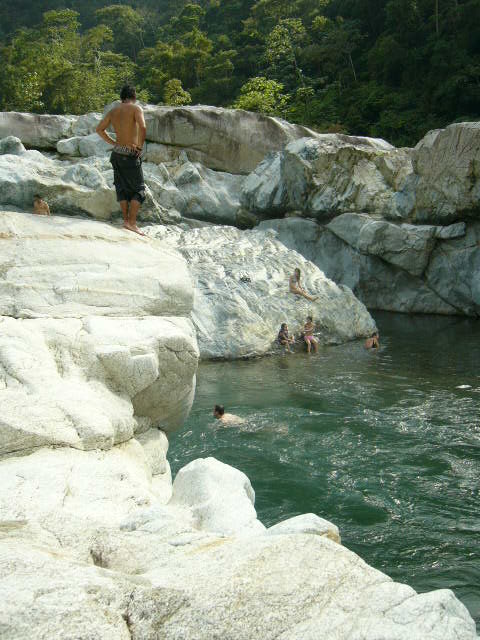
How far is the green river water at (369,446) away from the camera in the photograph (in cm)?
655

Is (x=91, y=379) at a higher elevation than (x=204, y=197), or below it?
higher

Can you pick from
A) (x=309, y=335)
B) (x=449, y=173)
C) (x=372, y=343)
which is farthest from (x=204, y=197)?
(x=372, y=343)

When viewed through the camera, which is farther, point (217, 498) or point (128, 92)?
point (128, 92)

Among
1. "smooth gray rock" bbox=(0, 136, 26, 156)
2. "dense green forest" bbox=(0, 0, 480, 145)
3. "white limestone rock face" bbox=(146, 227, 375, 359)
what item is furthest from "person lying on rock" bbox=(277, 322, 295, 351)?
"dense green forest" bbox=(0, 0, 480, 145)

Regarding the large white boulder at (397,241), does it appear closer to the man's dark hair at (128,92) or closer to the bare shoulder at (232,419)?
the bare shoulder at (232,419)

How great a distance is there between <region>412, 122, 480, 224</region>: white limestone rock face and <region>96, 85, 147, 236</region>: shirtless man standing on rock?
11.7m

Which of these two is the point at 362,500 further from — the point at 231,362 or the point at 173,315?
the point at 231,362

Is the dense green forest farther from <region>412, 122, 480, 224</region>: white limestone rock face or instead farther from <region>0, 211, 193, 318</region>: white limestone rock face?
<region>0, 211, 193, 318</region>: white limestone rock face

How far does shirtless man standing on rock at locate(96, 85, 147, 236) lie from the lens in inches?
332

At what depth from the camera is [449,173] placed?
18.5 m

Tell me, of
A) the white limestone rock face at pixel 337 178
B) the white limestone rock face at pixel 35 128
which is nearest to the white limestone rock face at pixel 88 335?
the white limestone rock face at pixel 337 178

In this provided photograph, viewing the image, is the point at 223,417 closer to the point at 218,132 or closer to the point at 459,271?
the point at 459,271

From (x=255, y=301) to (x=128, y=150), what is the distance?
26.7 ft

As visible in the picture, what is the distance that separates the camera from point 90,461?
15.7 ft
